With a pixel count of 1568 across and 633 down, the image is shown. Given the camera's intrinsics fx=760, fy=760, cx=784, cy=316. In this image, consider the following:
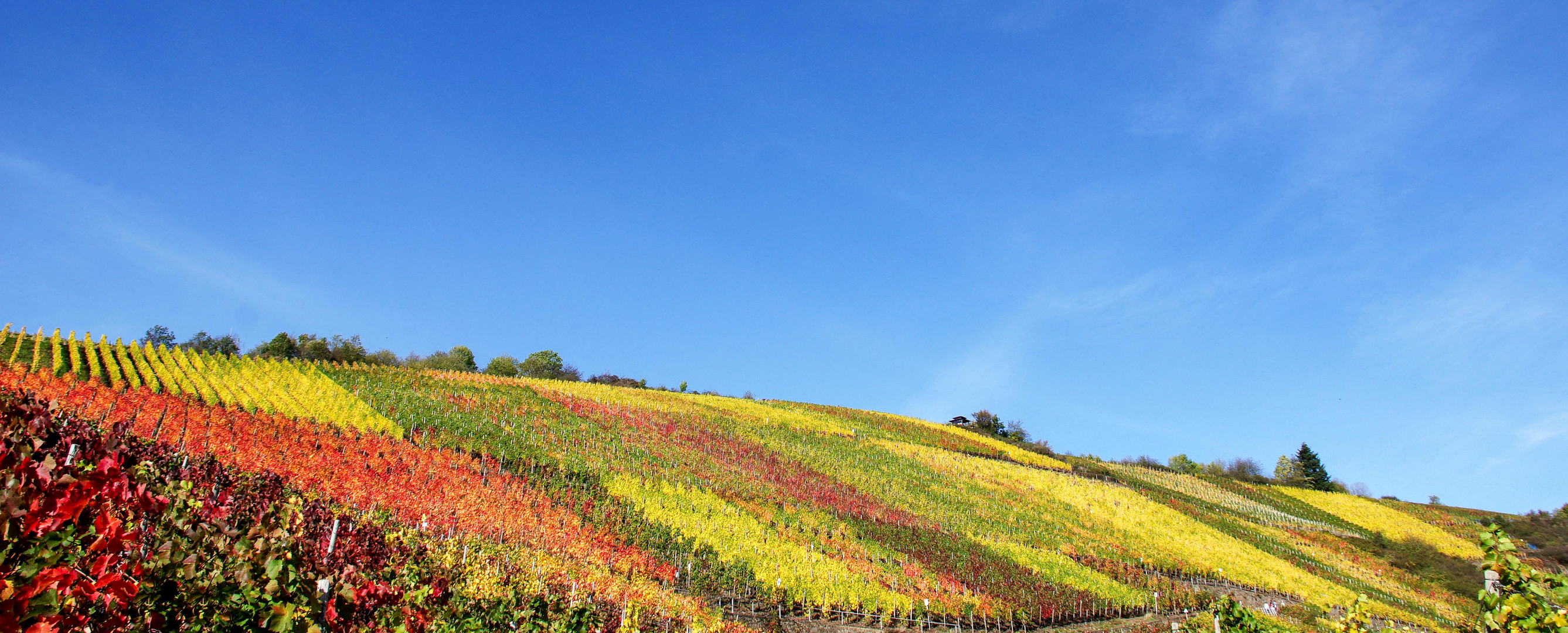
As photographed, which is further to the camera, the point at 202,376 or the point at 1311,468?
the point at 1311,468

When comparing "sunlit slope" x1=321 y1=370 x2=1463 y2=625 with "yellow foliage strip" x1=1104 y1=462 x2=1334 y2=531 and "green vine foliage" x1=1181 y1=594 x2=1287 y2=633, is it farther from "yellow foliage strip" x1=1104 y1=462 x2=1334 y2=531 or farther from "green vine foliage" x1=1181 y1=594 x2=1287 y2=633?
"green vine foliage" x1=1181 y1=594 x2=1287 y2=633

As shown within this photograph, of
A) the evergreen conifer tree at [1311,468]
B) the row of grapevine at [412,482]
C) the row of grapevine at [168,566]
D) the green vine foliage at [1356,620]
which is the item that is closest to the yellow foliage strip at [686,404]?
the row of grapevine at [412,482]

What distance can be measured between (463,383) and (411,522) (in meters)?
23.5

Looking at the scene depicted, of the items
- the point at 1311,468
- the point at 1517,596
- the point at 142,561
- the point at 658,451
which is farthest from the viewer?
the point at 1311,468

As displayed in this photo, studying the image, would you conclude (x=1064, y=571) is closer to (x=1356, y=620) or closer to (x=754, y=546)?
(x=754, y=546)

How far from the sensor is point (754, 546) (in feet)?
57.1

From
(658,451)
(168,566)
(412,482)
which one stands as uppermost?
(658,451)

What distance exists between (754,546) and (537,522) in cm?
483

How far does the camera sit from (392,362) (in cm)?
6588

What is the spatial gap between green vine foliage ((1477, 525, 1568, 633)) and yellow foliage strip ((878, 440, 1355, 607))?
22.1 m

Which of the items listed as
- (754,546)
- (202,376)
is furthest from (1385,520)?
(202,376)

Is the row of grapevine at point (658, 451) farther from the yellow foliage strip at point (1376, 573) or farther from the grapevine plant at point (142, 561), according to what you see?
the yellow foliage strip at point (1376, 573)

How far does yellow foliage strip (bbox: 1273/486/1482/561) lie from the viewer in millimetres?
40906

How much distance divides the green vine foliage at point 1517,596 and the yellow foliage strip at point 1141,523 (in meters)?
22.1
